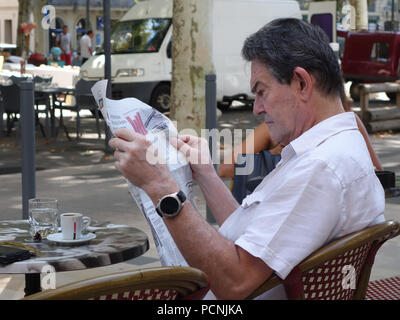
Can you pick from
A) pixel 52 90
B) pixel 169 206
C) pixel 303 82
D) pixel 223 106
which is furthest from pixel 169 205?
pixel 223 106

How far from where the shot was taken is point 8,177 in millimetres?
9477

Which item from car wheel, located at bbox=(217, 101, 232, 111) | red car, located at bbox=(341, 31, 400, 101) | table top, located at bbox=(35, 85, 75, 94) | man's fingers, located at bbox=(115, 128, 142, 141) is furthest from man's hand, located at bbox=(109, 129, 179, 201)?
red car, located at bbox=(341, 31, 400, 101)

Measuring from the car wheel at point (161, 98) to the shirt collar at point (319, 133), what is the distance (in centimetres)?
1450

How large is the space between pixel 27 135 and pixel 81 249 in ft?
8.78

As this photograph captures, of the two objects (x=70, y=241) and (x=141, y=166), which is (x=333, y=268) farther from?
(x=70, y=241)

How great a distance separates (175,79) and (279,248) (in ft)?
27.6

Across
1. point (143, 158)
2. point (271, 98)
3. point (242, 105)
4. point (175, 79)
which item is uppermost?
point (271, 98)

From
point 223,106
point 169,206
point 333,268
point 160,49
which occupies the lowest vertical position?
point 223,106

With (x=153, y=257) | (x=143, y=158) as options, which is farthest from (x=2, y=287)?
(x=143, y=158)

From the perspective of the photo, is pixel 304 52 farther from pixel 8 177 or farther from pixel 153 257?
pixel 8 177

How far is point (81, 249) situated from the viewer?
295 cm

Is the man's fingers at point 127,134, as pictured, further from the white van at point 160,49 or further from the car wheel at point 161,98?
the car wheel at point 161,98

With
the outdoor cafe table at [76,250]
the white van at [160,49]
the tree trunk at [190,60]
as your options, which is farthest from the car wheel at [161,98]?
the outdoor cafe table at [76,250]

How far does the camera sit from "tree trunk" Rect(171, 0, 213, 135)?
10023mm
